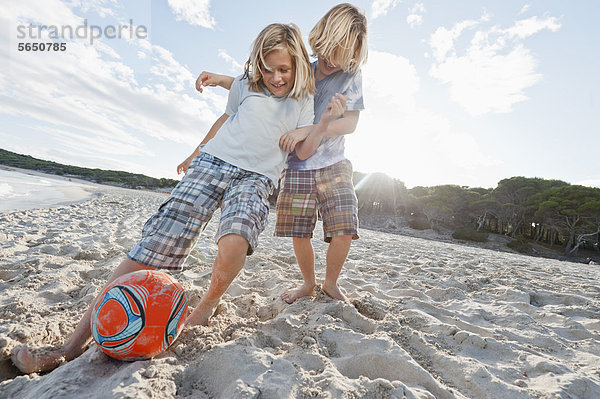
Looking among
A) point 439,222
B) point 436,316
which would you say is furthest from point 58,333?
point 439,222

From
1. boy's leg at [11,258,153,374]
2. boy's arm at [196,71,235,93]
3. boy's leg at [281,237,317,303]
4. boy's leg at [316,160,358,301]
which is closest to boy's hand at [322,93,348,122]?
boy's leg at [316,160,358,301]

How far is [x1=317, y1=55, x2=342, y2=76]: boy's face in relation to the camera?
2.26 metres

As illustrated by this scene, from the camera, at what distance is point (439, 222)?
26156 mm

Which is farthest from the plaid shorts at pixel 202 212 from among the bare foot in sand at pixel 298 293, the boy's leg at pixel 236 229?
the bare foot in sand at pixel 298 293

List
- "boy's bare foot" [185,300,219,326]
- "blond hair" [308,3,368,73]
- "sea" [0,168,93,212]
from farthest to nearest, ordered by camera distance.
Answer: "sea" [0,168,93,212]
"blond hair" [308,3,368,73]
"boy's bare foot" [185,300,219,326]

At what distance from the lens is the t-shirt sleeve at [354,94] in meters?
2.24

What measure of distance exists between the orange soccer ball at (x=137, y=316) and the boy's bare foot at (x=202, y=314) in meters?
0.26

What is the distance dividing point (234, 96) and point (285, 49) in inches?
21.9

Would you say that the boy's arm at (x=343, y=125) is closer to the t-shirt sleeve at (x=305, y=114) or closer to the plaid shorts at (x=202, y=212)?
the t-shirt sleeve at (x=305, y=114)

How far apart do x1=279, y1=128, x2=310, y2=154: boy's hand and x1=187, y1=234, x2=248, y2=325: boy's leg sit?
0.72 metres

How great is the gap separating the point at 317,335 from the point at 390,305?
37.9 inches

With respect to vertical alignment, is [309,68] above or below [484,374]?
above

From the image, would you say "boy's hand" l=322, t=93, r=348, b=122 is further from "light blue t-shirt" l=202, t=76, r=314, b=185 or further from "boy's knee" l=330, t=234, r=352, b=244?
"boy's knee" l=330, t=234, r=352, b=244

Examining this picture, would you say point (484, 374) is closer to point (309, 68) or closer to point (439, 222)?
point (309, 68)
